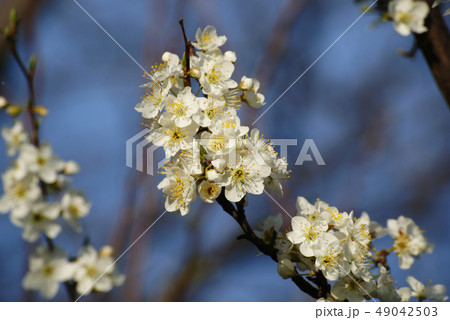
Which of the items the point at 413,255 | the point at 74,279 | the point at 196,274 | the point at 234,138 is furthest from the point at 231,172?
the point at 196,274

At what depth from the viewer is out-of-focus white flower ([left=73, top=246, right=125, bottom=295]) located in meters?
1.09

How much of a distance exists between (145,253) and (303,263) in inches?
72.2

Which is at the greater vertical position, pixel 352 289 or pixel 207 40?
pixel 207 40

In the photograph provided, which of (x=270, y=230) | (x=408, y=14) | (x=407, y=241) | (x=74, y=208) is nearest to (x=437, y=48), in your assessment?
(x=408, y=14)

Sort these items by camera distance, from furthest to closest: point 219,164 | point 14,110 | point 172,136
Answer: point 172,136
point 219,164
point 14,110

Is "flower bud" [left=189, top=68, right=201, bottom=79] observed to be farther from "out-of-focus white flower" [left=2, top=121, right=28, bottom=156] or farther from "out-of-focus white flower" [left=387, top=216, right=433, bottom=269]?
"out-of-focus white flower" [left=387, top=216, right=433, bottom=269]

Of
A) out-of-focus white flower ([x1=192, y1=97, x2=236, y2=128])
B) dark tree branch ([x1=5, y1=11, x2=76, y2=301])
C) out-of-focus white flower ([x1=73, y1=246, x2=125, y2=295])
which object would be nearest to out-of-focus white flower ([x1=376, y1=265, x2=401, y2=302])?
out-of-focus white flower ([x1=192, y1=97, x2=236, y2=128])

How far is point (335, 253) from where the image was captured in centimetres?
145

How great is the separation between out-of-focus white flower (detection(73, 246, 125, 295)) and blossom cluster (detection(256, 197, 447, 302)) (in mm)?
574

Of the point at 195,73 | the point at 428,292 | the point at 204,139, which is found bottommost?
the point at 428,292

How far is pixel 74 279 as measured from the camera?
1.10 meters

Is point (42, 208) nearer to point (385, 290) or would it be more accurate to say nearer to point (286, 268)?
point (286, 268)

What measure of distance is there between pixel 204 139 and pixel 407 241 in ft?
3.40

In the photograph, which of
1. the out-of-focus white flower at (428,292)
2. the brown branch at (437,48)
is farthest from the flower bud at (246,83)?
the out-of-focus white flower at (428,292)
